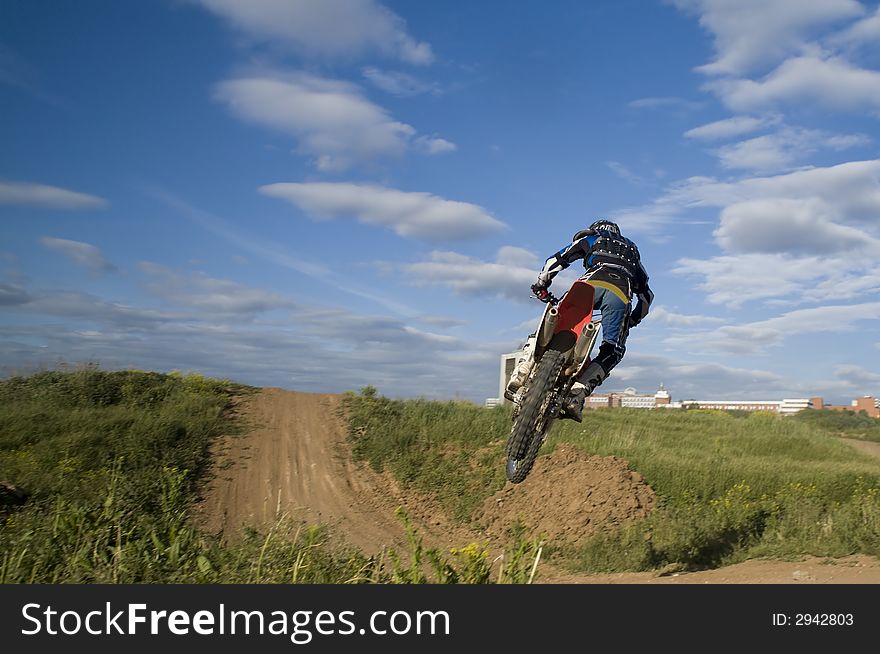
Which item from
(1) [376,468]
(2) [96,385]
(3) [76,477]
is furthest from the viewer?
(2) [96,385]

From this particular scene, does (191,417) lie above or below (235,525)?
above

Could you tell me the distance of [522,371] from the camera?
6828 millimetres

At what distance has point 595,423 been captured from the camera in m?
21.5

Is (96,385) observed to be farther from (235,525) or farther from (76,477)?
(235,525)

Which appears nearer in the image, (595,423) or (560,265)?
(560,265)

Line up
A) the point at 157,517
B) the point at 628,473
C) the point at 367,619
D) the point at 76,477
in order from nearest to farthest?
the point at 367,619 → the point at 157,517 → the point at 76,477 → the point at 628,473

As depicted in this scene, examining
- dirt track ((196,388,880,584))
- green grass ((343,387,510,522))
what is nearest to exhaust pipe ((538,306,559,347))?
dirt track ((196,388,880,584))

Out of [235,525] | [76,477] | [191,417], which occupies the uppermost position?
[191,417]

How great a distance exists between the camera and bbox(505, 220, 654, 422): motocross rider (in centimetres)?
636

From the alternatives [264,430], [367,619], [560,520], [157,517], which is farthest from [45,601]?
[264,430]

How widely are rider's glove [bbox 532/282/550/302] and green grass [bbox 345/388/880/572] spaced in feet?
21.9

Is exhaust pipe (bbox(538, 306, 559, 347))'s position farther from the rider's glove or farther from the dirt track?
the dirt track

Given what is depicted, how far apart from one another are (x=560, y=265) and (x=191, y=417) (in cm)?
1398

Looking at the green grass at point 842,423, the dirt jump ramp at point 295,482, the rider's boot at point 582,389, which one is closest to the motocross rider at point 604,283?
the rider's boot at point 582,389
